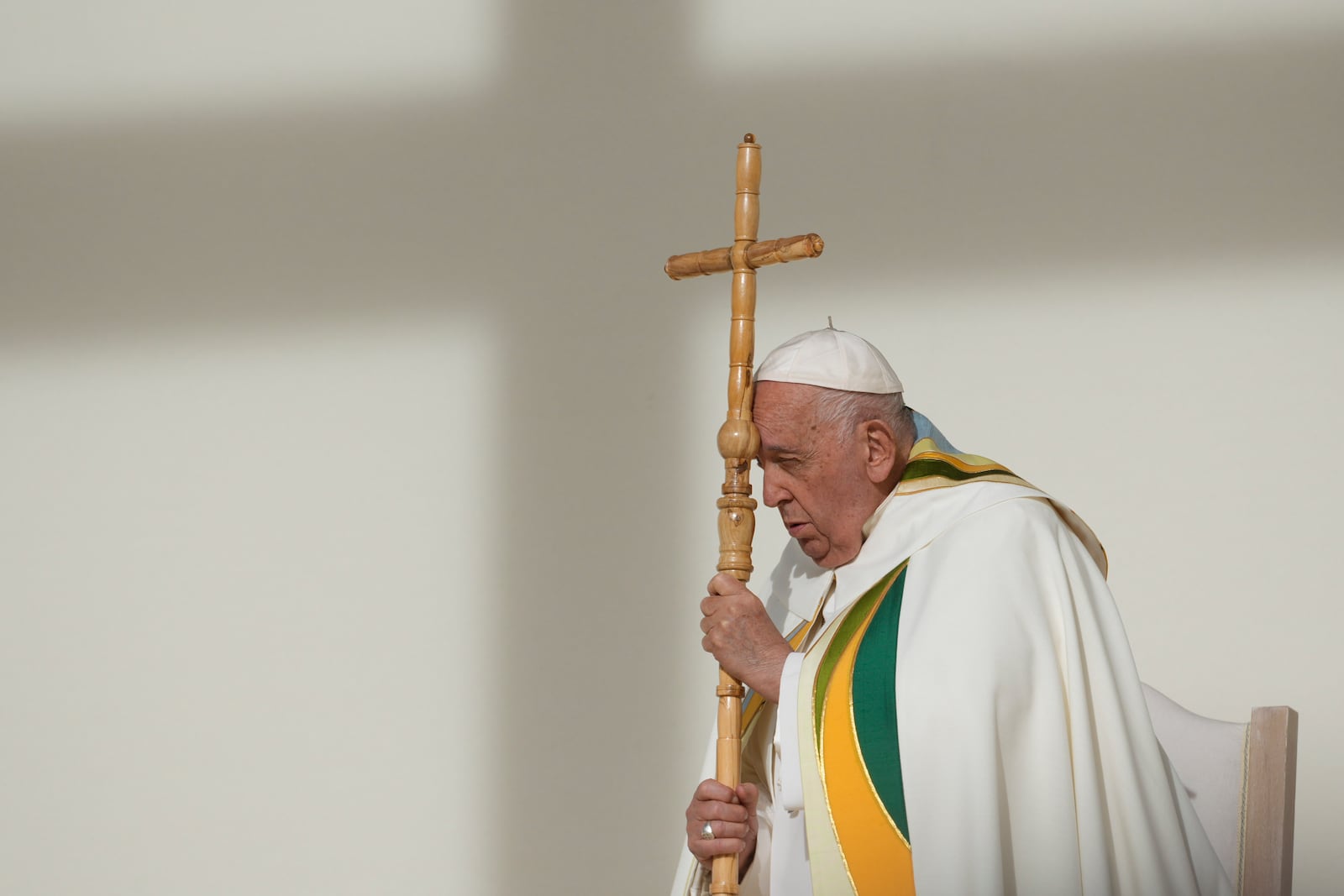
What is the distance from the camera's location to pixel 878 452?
3.23 m

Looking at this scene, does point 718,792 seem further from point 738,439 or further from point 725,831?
point 738,439

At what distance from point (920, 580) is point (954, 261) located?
1.87m

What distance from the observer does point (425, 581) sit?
4.84m

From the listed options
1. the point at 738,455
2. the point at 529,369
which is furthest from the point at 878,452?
the point at 529,369

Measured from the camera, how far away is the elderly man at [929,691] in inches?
107

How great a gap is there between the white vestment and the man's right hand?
9 centimetres

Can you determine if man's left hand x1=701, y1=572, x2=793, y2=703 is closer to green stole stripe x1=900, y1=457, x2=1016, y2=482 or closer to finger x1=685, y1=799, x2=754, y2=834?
finger x1=685, y1=799, x2=754, y2=834

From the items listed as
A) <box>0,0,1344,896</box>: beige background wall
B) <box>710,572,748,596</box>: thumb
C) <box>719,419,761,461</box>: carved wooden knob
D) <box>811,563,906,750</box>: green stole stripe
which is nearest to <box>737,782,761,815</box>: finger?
<box>811,563,906,750</box>: green stole stripe

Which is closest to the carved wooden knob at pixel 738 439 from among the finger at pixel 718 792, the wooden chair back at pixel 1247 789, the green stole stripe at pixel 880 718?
the green stole stripe at pixel 880 718

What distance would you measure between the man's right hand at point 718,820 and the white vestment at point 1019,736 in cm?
9

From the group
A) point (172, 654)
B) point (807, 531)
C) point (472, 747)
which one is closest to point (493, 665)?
point (472, 747)

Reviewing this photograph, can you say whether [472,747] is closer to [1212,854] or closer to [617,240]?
[617,240]

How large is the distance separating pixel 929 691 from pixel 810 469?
61 centimetres

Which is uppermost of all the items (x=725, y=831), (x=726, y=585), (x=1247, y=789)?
(x=726, y=585)
